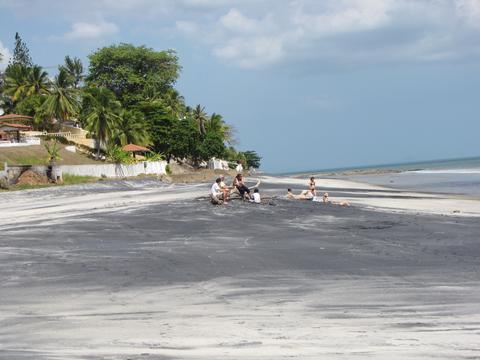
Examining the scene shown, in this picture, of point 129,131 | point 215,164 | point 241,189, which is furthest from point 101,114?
point 241,189

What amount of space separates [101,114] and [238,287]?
5065cm

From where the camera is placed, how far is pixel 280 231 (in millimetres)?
18766

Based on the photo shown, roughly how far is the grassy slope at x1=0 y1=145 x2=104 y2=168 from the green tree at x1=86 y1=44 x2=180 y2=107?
20906mm

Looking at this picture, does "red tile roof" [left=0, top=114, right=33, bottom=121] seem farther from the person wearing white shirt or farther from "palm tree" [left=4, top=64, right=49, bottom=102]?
the person wearing white shirt

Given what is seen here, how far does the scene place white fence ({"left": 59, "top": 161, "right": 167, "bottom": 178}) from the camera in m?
47.3

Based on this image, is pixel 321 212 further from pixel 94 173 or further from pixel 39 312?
pixel 94 173

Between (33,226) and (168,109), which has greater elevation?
(168,109)

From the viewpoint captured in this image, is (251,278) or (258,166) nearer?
(251,278)

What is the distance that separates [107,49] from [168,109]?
1366 cm

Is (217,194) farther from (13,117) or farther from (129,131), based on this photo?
(13,117)

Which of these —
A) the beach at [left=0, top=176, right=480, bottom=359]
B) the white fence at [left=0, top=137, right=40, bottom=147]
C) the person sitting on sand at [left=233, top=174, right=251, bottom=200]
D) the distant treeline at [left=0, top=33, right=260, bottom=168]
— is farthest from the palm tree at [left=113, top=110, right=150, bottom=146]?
the beach at [left=0, top=176, right=480, bottom=359]

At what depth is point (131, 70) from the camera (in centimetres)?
8056

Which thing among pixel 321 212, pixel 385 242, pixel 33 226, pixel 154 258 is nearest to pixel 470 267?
pixel 385 242

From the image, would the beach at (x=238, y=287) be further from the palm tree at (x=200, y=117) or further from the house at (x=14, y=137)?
the palm tree at (x=200, y=117)
